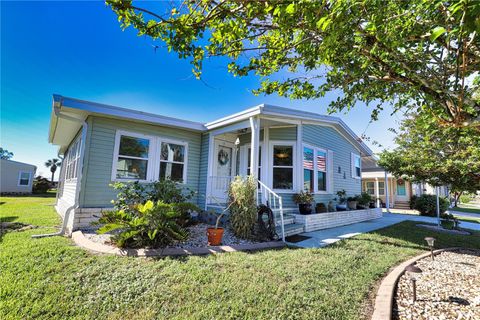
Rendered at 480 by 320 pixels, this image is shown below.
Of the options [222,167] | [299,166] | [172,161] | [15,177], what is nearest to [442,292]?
[299,166]

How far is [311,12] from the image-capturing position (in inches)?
82.6

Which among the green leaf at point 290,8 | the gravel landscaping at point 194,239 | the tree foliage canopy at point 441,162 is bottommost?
the gravel landscaping at point 194,239

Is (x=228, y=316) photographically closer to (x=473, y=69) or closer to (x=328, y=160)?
(x=473, y=69)

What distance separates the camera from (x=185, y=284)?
9.62 feet

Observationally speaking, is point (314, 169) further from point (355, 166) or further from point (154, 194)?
point (154, 194)

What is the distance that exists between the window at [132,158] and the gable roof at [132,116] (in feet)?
2.30

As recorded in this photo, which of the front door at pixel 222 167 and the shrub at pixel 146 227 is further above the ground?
the front door at pixel 222 167

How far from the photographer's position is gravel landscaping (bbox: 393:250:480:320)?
265 cm

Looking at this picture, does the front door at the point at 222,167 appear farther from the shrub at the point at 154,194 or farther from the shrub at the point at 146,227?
the shrub at the point at 146,227

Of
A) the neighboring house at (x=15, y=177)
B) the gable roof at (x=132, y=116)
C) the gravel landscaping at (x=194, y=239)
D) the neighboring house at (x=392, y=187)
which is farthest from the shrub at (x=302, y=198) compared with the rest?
the neighboring house at (x=15, y=177)

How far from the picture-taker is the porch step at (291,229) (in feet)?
19.5

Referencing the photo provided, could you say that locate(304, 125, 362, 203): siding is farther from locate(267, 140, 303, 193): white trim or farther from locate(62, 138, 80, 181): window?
locate(62, 138, 80, 181): window

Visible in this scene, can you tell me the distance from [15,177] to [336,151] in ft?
98.0

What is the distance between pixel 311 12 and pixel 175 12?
154 cm
